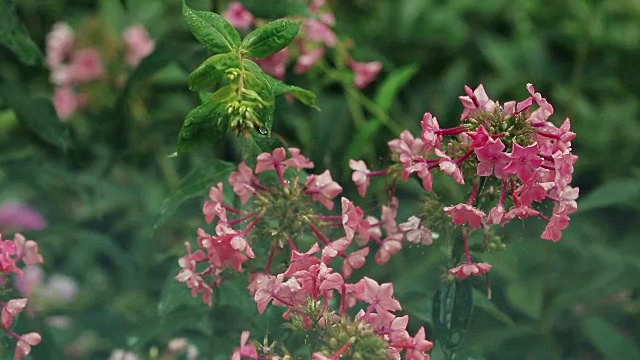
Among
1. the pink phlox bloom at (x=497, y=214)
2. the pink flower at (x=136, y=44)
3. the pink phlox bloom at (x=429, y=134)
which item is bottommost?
the pink flower at (x=136, y=44)

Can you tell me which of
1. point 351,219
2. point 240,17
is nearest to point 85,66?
point 240,17

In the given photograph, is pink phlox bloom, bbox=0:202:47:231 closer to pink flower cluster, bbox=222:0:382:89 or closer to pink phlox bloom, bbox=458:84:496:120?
pink flower cluster, bbox=222:0:382:89

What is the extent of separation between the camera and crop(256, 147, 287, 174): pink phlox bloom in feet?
4.24

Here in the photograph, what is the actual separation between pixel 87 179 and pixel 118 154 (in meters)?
0.25

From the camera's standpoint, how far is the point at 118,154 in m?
2.28

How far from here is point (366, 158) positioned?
6.33ft

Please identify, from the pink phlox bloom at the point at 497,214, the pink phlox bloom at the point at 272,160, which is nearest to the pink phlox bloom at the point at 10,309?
the pink phlox bloom at the point at 272,160

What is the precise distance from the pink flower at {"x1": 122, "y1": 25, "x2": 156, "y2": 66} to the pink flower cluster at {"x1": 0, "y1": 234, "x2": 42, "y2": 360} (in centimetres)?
118

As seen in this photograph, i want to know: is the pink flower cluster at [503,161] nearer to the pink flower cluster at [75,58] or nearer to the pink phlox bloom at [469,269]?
the pink phlox bloom at [469,269]

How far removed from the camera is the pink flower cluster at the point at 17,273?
131 centimetres

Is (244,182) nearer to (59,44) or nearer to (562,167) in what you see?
(562,167)

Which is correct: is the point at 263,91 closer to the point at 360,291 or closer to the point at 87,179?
the point at 360,291

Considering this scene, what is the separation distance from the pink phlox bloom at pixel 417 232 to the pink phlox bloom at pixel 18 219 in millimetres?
1226

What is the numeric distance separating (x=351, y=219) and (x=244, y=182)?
0.14 meters
